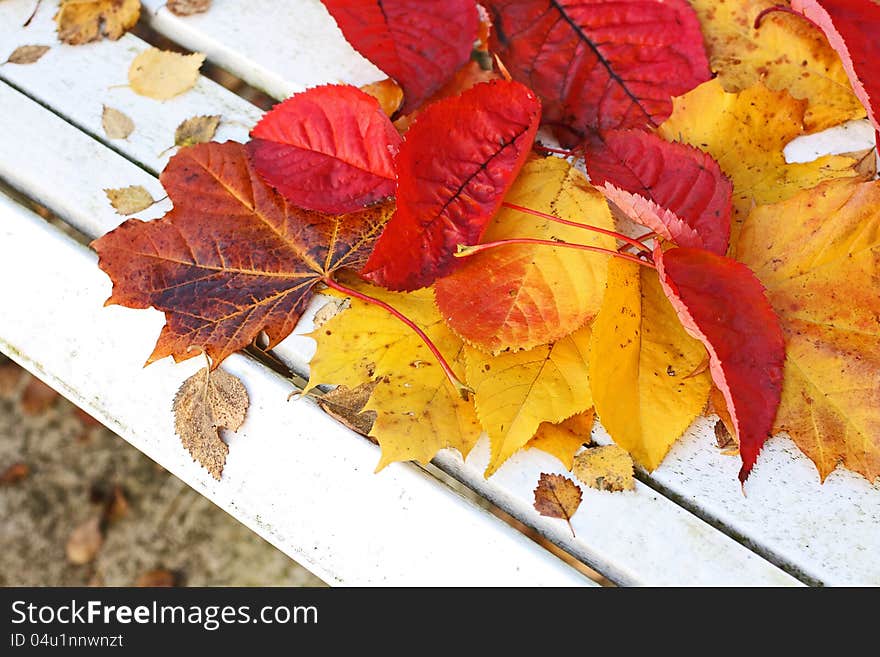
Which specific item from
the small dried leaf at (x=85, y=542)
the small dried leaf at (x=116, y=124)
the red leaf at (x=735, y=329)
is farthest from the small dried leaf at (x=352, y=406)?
the small dried leaf at (x=85, y=542)

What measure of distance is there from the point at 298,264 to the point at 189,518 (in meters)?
0.68

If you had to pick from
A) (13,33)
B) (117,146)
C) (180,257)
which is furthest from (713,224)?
(13,33)

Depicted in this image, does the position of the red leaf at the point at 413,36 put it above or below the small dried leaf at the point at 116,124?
above

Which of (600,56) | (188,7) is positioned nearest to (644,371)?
(600,56)

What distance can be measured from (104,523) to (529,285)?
905 mm

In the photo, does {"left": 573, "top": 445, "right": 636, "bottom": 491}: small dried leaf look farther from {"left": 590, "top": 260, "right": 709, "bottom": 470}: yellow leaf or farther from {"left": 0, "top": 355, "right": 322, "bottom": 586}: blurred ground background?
{"left": 0, "top": 355, "right": 322, "bottom": 586}: blurred ground background

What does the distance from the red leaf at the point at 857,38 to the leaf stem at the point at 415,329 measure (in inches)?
16.4

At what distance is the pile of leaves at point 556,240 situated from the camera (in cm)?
62

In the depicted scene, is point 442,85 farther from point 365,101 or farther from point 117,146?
point 117,146

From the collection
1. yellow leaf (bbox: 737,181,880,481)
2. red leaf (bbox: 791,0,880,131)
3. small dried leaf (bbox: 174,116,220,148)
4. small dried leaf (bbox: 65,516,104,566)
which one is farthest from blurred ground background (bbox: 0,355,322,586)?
red leaf (bbox: 791,0,880,131)

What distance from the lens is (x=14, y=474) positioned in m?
1.22

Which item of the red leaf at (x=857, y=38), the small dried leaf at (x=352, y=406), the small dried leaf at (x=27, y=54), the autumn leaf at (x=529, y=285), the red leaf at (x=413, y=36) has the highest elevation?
the red leaf at (x=857, y=38)

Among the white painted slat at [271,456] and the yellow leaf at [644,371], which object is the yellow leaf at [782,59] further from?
the white painted slat at [271,456]

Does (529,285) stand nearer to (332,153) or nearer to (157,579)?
(332,153)
